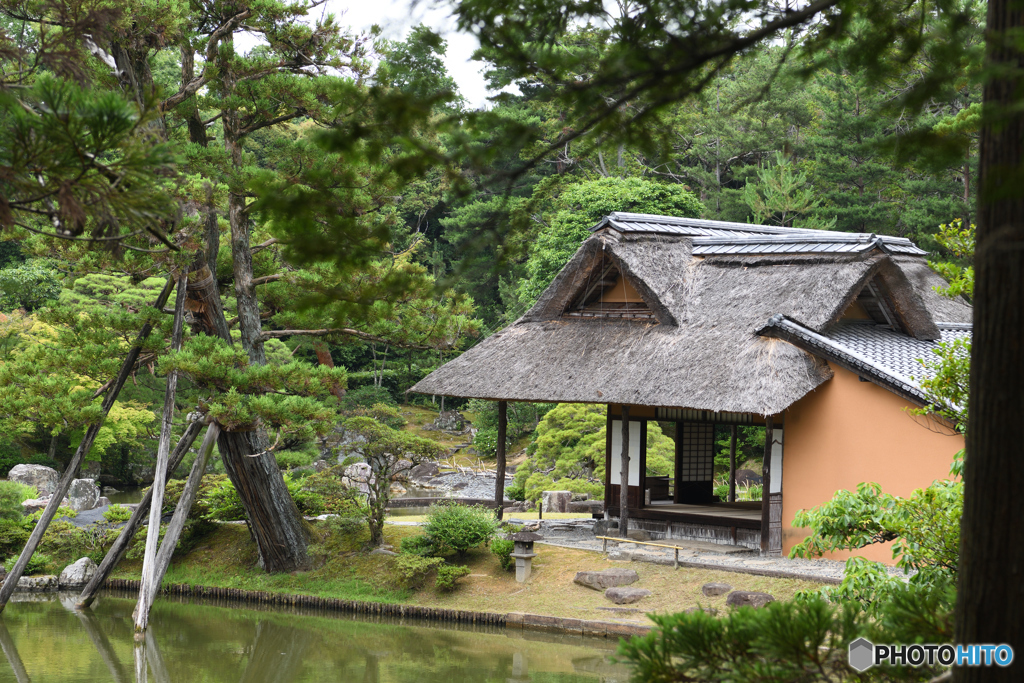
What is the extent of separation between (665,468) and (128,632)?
8.31 metres

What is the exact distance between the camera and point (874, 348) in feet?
39.3

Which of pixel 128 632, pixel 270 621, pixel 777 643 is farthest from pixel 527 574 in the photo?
pixel 777 643

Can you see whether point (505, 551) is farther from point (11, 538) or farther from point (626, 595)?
point (11, 538)

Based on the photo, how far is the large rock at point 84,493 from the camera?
2023cm

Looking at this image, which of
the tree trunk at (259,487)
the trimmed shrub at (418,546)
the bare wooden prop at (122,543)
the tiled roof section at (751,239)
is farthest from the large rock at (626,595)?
the bare wooden prop at (122,543)

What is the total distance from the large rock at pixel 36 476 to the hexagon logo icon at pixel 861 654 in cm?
2171

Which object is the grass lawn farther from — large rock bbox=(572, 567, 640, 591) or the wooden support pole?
the wooden support pole

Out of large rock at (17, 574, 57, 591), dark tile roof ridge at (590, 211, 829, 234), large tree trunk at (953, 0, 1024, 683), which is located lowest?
large rock at (17, 574, 57, 591)

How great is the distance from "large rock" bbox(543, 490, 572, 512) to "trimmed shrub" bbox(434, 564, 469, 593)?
5.94 meters

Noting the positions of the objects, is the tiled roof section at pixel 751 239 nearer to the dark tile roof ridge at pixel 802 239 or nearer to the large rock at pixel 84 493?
the dark tile roof ridge at pixel 802 239

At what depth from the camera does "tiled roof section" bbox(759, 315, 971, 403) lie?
10.8m

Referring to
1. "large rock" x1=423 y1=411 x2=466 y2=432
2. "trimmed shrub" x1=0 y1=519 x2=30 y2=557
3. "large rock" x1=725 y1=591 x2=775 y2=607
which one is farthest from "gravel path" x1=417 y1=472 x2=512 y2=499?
"large rock" x1=725 y1=591 x2=775 y2=607

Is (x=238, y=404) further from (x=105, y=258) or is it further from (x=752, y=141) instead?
(x=752, y=141)

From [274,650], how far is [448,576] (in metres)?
2.38
